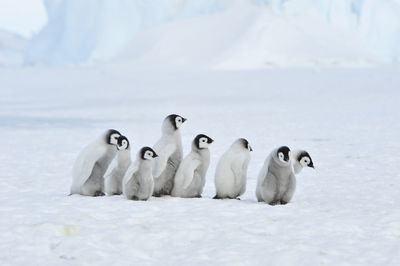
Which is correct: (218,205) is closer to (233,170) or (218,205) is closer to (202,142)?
(233,170)

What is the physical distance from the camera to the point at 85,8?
36.0m

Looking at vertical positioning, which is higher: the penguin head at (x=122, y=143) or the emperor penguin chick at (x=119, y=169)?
the penguin head at (x=122, y=143)

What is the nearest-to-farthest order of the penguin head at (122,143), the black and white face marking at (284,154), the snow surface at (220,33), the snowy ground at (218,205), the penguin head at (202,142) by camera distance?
the snowy ground at (218,205), the black and white face marking at (284,154), the penguin head at (122,143), the penguin head at (202,142), the snow surface at (220,33)

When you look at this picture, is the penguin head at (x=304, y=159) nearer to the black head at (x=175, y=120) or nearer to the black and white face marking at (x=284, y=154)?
the black and white face marking at (x=284, y=154)

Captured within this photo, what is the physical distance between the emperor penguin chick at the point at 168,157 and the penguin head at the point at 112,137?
28 centimetres

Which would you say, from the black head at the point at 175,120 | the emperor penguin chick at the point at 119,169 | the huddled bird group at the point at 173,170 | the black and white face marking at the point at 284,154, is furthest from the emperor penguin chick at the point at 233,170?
the emperor penguin chick at the point at 119,169

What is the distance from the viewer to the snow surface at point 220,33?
36.1 meters

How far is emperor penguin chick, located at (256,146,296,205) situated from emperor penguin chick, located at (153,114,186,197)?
0.63 m

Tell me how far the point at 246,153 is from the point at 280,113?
27.8ft

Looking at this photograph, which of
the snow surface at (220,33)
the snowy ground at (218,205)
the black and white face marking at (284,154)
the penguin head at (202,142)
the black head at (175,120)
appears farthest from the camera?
the snow surface at (220,33)

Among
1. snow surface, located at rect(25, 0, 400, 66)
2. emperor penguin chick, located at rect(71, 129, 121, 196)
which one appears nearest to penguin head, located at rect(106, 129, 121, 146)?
emperor penguin chick, located at rect(71, 129, 121, 196)

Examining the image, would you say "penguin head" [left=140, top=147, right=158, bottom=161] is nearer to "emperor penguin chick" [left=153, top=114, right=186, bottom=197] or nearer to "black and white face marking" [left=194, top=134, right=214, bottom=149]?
"emperor penguin chick" [left=153, top=114, right=186, bottom=197]

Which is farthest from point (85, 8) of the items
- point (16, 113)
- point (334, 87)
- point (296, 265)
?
point (296, 265)

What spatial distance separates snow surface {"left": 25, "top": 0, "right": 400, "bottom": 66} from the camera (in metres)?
36.1
